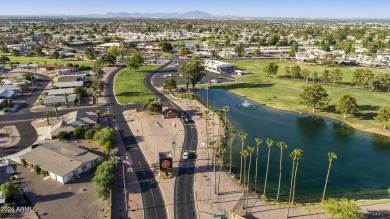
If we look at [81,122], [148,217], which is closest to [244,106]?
[81,122]

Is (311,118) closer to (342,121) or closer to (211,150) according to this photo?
(342,121)

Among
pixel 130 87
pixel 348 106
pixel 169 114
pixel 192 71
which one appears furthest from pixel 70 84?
pixel 348 106

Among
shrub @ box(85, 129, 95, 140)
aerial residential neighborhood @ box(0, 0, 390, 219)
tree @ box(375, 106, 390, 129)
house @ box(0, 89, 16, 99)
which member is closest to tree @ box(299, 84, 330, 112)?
aerial residential neighborhood @ box(0, 0, 390, 219)

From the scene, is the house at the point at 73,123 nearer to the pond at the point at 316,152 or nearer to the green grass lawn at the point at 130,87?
the green grass lawn at the point at 130,87

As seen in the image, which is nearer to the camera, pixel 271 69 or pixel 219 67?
pixel 271 69

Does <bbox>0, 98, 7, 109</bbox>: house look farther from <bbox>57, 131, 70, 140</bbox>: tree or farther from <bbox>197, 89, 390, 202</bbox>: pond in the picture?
<bbox>197, 89, 390, 202</bbox>: pond

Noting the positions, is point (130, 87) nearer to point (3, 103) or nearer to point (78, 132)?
point (3, 103)

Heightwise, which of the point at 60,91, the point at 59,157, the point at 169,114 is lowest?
the point at 59,157
